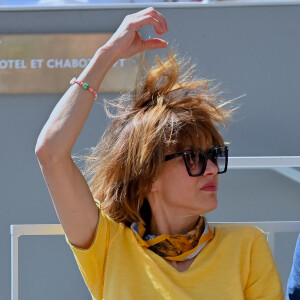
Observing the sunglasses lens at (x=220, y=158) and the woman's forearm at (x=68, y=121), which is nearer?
the woman's forearm at (x=68, y=121)

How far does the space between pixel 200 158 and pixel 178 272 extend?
0.34 meters

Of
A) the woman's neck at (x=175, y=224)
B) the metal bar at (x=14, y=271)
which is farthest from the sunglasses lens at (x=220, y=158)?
the metal bar at (x=14, y=271)

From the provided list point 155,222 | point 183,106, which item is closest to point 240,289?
point 155,222

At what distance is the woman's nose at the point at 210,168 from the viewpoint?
6.74 feet

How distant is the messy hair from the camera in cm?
208

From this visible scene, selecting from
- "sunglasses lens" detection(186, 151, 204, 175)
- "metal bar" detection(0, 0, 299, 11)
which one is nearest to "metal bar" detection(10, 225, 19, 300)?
"sunglasses lens" detection(186, 151, 204, 175)

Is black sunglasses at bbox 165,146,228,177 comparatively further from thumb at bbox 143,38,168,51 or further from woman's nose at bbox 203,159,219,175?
thumb at bbox 143,38,168,51

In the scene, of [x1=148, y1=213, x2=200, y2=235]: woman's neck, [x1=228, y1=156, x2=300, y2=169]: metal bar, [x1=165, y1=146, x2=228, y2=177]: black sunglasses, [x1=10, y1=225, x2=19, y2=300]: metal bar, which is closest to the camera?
[x1=165, y1=146, x2=228, y2=177]: black sunglasses

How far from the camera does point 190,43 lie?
3643 mm

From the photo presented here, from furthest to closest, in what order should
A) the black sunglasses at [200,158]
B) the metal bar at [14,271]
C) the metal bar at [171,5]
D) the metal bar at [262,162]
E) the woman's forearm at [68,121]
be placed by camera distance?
the metal bar at [171,5]
the metal bar at [262,162]
the metal bar at [14,271]
the black sunglasses at [200,158]
the woman's forearm at [68,121]

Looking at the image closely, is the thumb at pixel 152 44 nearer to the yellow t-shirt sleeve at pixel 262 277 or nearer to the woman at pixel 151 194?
the woman at pixel 151 194

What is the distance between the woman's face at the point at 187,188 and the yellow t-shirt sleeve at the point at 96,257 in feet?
0.73

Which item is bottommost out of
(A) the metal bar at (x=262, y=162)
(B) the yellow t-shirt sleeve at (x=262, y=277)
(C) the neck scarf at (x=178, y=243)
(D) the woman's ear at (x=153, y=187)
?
(B) the yellow t-shirt sleeve at (x=262, y=277)

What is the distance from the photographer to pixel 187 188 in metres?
2.07
